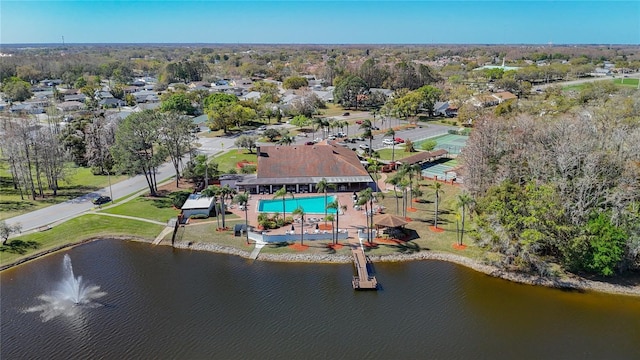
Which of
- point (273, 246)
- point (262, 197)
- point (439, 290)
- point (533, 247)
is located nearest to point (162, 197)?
point (262, 197)

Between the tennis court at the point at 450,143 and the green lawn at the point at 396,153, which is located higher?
the tennis court at the point at 450,143

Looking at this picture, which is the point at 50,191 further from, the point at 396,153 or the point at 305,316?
the point at 396,153

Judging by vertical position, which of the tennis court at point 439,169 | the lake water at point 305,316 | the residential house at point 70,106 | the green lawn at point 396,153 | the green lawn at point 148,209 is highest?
the residential house at point 70,106

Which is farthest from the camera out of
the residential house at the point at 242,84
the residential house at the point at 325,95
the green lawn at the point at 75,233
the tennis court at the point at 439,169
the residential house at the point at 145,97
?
the residential house at the point at 242,84

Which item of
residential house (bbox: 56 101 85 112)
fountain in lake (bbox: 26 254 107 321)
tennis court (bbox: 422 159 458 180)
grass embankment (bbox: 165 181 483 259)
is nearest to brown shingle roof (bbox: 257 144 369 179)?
grass embankment (bbox: 165 181 483 259)

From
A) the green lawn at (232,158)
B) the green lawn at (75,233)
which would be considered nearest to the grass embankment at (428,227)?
the green lawn at (75,233)

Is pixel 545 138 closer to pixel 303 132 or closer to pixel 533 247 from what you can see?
pixel 533 247

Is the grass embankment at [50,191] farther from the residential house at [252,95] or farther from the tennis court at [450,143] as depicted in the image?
the residential house at [252,95]
